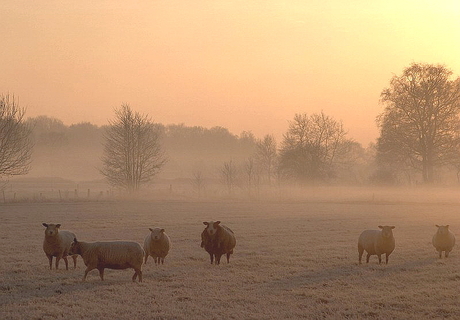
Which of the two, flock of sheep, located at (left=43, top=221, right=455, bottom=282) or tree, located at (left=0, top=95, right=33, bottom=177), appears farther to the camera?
tree, located at (left=0, top=95, right=33, bottom=177)

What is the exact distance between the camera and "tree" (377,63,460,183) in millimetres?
55031

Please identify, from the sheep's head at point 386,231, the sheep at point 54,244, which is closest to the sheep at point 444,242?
the sheep's head at point 386,231

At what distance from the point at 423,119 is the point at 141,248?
4784cm

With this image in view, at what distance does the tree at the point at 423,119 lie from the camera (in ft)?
181

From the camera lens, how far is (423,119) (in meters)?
55.4

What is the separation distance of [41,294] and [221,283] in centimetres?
451

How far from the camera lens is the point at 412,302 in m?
11.7

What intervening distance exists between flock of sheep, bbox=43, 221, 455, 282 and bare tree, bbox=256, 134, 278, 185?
6522cm

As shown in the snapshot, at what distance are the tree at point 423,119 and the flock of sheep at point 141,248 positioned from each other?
39.8m

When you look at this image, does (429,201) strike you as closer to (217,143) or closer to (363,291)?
(363,291)

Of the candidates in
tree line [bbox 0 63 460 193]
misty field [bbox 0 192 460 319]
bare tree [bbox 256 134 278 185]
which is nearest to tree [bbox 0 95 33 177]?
tree line [bbox 0 63 460 193]

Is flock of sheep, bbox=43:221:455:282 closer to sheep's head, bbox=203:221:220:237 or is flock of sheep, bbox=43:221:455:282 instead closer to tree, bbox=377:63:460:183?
sheep's head, bbox=203:221:220:237

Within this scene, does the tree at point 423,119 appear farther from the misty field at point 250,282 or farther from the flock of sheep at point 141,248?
the flock of sheep at point 141,248

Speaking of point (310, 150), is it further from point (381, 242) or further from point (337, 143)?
point (381, 242)
